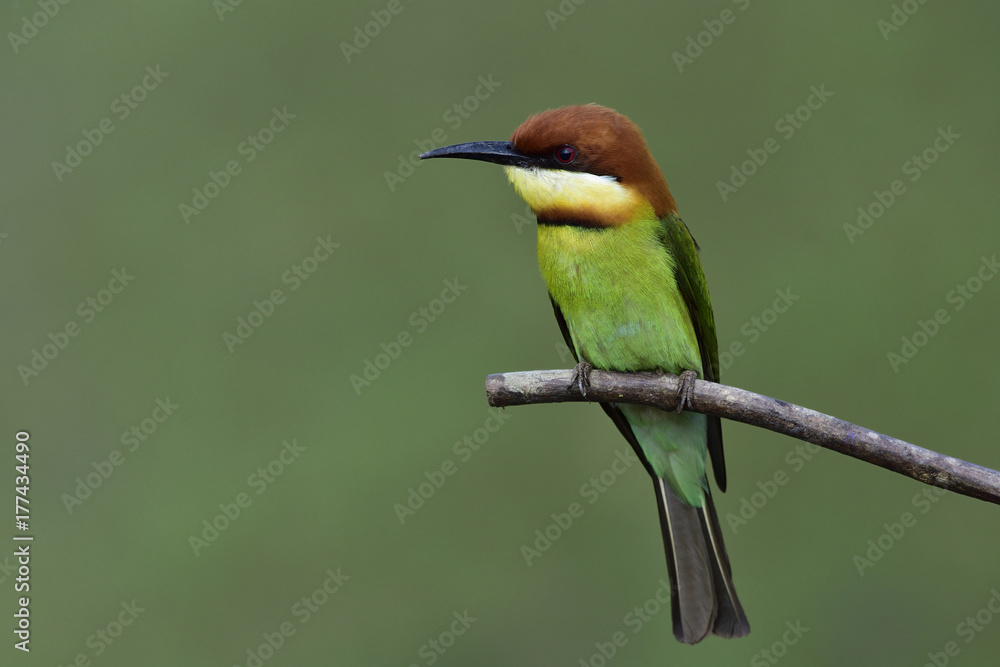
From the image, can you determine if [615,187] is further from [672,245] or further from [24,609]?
[24,609]

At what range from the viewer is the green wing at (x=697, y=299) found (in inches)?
72.1

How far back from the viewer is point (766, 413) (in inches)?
57.9

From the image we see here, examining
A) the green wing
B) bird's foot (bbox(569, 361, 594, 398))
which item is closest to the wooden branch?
bird's foot (bbox(569, 361, 594, 398))

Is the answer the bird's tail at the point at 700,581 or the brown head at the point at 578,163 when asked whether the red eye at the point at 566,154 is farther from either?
the bird's tail at the point at 700,581

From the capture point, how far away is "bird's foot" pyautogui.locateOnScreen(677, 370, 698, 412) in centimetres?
171

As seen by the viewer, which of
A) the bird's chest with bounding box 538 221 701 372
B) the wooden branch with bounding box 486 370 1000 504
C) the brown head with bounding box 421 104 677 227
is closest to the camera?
the wooden branch with bounding box 486 370 1000 504

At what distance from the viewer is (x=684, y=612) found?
1.88 meters

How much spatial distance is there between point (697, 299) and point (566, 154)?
1.44ft

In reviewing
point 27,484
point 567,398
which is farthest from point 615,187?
point 27,484

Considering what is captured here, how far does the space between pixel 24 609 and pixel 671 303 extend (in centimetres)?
189

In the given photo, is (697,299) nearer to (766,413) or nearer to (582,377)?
(582,377)

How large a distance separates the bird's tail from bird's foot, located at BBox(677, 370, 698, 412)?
352mm

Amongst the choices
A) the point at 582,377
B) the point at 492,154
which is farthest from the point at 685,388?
the point at 492,154

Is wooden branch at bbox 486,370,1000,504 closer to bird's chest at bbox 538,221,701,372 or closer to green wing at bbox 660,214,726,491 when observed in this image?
bird's chest at bbox 538,221,701,372
